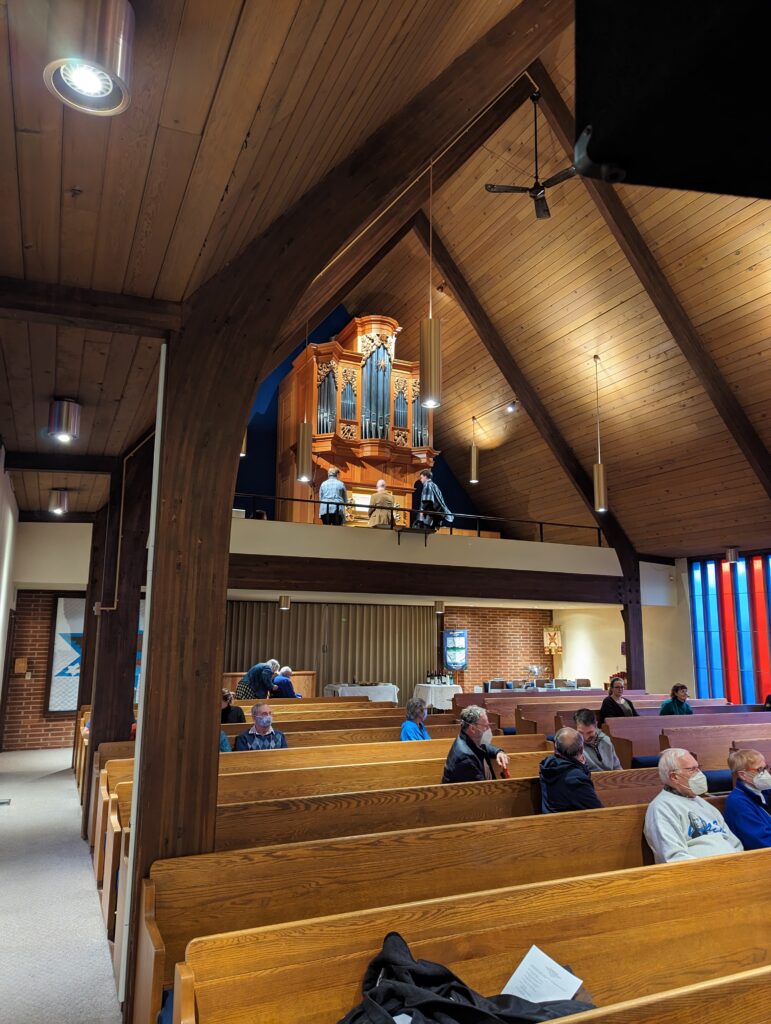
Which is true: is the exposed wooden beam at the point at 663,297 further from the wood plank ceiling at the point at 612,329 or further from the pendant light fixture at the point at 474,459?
the pendant light fixture at the point at 474,459

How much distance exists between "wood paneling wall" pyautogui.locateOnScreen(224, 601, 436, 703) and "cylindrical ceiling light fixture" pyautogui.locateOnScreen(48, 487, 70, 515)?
4609mm

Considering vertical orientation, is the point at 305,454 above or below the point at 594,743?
above

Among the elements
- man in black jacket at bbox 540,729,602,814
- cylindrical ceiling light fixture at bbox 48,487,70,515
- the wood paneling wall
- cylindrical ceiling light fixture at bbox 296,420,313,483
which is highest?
cylindrical ceiling light fixture at bbox 296,420,313,483

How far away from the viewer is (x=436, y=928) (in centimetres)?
213

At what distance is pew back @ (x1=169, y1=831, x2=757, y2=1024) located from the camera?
1829 mm

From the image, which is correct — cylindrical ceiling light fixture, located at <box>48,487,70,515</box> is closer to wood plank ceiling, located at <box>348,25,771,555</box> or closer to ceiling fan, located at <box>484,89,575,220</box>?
ceiling fan, located at <box>484,89,575,220</box>

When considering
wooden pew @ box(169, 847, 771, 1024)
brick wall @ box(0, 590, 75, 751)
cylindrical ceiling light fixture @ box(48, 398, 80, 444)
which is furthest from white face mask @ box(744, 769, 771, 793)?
brick wall @ box(0, 590, 75, 751)

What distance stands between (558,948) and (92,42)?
278 centimetres

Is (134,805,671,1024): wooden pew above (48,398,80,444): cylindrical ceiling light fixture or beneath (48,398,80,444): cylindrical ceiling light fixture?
beneath

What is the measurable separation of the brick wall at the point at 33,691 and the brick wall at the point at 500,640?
21.9ft

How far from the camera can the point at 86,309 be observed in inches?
106

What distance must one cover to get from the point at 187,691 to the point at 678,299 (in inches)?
303

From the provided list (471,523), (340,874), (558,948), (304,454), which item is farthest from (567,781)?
(471,523)

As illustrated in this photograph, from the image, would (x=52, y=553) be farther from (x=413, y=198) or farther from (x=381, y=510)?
(x=413, y=198)
